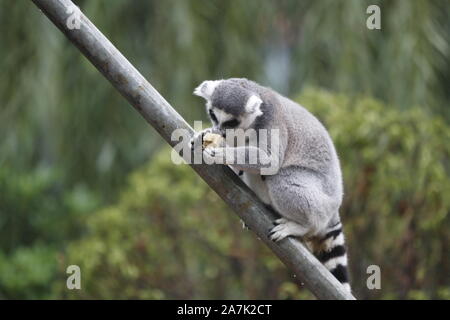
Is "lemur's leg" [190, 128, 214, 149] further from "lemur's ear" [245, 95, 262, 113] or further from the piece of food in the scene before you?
"lemur's ear" [245, 95, 262, 113]

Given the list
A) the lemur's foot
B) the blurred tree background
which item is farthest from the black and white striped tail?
the blurred tree background

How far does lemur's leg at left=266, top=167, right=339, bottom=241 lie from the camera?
121 inches

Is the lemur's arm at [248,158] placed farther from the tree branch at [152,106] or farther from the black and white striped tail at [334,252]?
the black and white striped tail at [334,252]

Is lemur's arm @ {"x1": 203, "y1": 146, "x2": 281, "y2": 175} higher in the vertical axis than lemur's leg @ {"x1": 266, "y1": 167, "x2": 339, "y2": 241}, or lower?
higher

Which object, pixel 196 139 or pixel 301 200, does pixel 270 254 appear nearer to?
pixel 301 200

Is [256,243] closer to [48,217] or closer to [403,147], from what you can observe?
[403,147]

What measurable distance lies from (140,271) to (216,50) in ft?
7.85

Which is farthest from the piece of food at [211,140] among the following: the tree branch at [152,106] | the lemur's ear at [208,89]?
the lemur's ear at [208,89]

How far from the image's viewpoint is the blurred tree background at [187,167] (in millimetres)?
4508

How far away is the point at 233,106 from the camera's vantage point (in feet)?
10.1

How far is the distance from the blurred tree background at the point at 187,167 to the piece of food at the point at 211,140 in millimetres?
1737

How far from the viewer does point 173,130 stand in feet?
8.51

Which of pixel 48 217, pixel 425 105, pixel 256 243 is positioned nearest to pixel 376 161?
pixel 256 243
